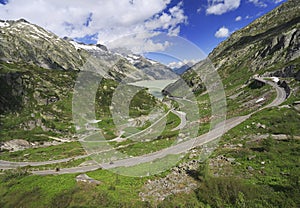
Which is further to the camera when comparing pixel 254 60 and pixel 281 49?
pixel 254 60

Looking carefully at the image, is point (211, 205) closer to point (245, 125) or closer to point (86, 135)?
point (245, 125)

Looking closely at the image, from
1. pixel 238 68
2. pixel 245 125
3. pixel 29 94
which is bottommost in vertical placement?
pixel 245 125

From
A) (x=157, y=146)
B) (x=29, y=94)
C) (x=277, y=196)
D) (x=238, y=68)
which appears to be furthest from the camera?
(x=238, y=68)

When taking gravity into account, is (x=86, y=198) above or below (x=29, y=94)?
below

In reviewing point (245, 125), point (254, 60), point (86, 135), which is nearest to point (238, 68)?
point (254, 60)

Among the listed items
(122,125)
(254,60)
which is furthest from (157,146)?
(254,60)

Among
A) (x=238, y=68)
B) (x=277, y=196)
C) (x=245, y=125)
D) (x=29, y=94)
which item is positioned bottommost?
(x=277, y=196)

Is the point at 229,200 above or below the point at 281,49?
below

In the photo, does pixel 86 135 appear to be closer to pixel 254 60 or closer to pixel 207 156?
pixel 207 156

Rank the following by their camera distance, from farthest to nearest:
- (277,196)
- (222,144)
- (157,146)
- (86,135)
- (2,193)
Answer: (86,135) → (157,146) → (222,144) → (2,193) → (277,196)

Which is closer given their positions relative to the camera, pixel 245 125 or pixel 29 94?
pixel 245 125
